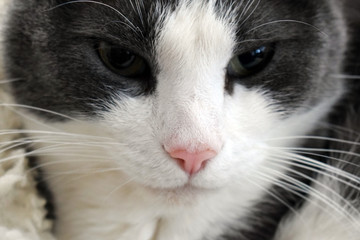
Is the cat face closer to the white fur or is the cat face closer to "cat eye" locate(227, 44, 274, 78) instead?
"cat eye" locate(227, 44, 274, 78)

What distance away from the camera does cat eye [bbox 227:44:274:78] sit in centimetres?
98

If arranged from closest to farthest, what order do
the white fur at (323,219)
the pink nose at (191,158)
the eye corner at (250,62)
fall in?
the pink nose at (191,158) → the eye corner at (250,62) → the white fur at (323,219)

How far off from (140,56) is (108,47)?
0.06m

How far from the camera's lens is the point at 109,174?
1.08 meters

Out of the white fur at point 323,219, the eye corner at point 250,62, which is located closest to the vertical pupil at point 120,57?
the eye corner at point 250,62

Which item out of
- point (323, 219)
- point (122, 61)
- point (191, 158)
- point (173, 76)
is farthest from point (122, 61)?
point (323, 219)

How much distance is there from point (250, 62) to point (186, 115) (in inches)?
7.6

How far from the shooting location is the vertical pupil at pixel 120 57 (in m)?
0.94

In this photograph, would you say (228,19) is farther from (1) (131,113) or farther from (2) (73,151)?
(2) (73,151)

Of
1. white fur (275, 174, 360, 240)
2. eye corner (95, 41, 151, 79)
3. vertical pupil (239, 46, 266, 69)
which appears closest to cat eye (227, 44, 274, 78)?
vertical pupil (239, 46, 266, 69)

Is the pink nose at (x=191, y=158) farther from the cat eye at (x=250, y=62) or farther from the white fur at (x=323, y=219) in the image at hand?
the white fur at (x=323, y=219)

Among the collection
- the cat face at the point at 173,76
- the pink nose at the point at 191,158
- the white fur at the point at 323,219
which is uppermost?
the cat face at the point at 173,76

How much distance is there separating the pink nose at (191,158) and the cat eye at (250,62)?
178mm

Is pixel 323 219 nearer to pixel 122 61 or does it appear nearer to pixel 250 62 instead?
pixel 250 62
